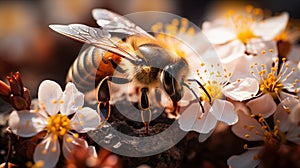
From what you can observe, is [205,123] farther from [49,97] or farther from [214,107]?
[49,97]

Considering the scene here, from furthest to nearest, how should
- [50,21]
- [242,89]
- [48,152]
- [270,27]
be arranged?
[50,21]
[270,27]
[242,89]
[48,152]

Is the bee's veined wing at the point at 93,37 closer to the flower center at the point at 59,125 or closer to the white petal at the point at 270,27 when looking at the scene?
the flower center at the point at 59,125

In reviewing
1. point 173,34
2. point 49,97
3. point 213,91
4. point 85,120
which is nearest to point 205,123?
point 213,91

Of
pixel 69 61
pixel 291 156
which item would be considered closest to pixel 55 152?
pixel 291 156

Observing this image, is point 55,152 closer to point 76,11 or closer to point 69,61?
point 69,61

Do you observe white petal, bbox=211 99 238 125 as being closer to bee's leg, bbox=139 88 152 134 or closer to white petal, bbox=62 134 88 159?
bee's leg, bbox=139 88 152 134

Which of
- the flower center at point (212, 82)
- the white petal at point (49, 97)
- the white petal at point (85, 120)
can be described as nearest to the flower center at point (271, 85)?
the flower center at point (212, 82)
